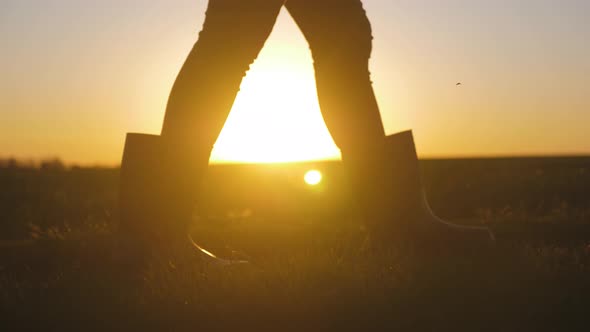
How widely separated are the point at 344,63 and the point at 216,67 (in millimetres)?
653

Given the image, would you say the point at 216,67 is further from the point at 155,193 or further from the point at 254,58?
the point at 155,193

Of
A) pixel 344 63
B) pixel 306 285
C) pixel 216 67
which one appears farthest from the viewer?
pixel 344 63

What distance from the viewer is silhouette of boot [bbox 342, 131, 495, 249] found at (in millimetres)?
3969

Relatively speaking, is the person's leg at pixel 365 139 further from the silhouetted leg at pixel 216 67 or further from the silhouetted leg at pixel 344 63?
the silhouetted leg at pixel 216 67

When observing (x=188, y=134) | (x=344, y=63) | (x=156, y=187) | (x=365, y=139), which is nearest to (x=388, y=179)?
(x=365, y=139)

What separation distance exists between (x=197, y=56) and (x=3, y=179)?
24.4 ft

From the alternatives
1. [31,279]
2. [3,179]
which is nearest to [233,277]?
[31,279]

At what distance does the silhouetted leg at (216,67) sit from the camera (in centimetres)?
362

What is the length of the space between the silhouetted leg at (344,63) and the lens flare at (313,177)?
672 centimetres

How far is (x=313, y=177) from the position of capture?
11898mm

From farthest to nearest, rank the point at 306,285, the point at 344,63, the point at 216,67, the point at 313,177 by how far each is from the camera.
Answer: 1. the point at 313,177
2. the point at 344,63
3. the point at 216,67
4. the point at 306,285

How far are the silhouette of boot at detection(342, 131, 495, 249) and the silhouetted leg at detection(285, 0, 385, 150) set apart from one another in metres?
0.08

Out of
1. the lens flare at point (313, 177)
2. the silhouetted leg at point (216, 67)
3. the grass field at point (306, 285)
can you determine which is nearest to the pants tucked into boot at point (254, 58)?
the silhouetted leg at point (216, 67)

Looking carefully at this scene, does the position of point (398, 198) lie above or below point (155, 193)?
below
